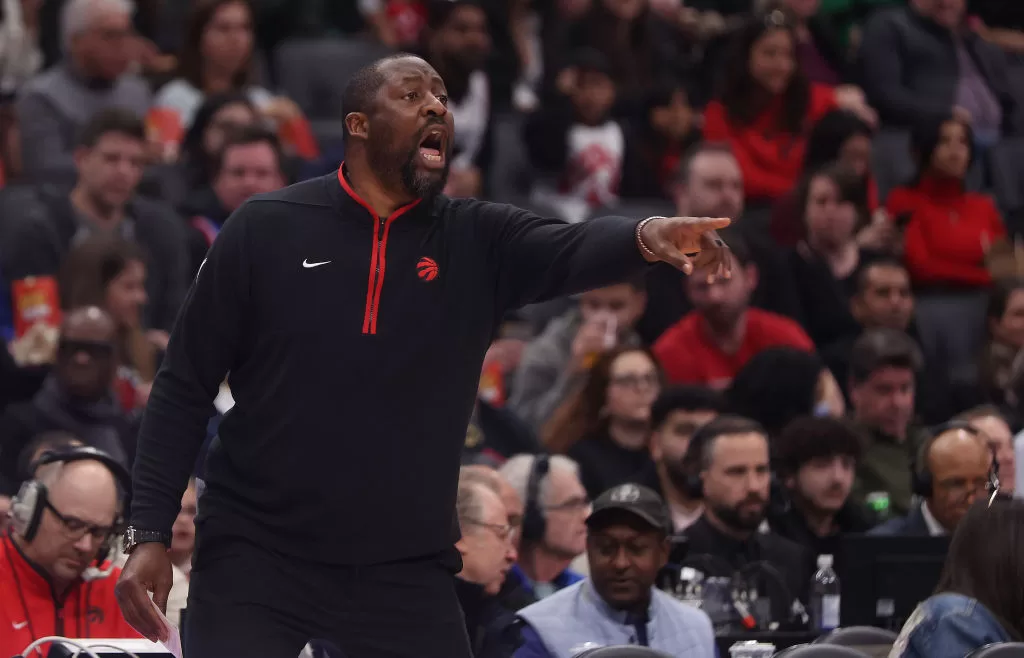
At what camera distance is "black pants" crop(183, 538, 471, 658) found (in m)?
3.42

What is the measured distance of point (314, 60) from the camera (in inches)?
385

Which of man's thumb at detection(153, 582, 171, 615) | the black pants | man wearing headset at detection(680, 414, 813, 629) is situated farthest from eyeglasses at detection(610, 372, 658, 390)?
man's thumb at detection(153, 582, 171, 615)

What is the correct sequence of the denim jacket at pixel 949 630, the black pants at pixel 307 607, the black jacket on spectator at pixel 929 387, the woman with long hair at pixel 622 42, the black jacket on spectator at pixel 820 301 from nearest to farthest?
the black pants at pixel 307 607
the denim jacket at pixel 949 630
the black jacket on spectator at pixel 929 387
the black jacket on spectator at pixel 820 301
the woman with long hair at pixel 622 42

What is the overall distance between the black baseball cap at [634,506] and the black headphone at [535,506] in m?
0.74

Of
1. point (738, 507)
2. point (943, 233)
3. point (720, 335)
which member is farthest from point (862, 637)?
point (943, 233)

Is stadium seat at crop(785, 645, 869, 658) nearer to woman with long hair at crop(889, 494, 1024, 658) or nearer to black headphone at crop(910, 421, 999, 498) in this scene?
woman with long hair at crop(889, 494, 1024, 658)

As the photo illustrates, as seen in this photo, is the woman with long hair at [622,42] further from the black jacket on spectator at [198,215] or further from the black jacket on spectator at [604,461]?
the black jacket on spectator at [604,461]

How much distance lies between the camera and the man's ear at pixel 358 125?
3654 mm

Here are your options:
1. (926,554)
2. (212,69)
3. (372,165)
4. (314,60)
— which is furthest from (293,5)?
(372,165)

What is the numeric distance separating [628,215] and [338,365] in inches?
235

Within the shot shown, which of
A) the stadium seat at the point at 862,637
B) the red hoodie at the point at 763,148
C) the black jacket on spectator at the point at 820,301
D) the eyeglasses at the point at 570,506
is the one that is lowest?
the stadium seat at the point at 862,637

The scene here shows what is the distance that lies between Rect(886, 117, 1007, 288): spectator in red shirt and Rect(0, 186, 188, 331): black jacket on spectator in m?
4.04

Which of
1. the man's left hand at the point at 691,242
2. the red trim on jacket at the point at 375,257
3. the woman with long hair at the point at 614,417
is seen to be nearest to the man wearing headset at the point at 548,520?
the woman with long hair at the point at 614,417

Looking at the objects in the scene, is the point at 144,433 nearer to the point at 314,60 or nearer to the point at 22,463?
the point at 22,463
